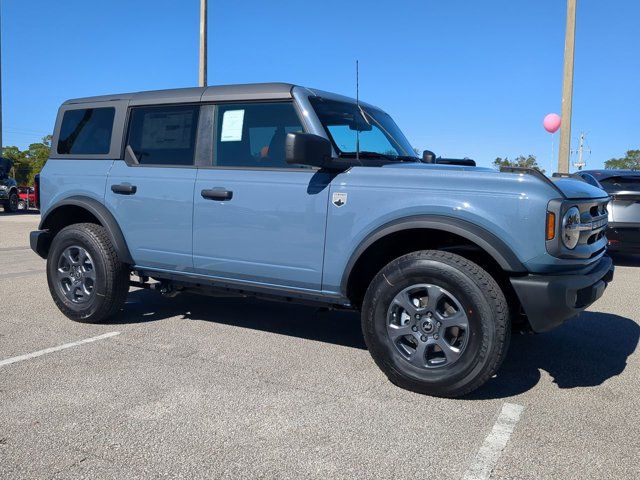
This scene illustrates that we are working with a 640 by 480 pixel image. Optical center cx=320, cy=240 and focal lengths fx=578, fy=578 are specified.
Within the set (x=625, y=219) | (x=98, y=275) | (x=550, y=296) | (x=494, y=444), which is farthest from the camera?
(x=625, y=219)

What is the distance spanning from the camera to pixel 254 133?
14.5ft

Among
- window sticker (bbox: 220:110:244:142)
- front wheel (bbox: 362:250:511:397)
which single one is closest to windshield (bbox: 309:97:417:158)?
window sticker (bbox: 220:110:244:142)

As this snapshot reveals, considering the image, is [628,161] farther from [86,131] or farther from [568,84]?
[86,131]

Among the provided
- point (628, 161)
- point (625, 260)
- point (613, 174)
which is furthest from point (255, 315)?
point (628, 161)

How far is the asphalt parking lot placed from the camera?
2.68m

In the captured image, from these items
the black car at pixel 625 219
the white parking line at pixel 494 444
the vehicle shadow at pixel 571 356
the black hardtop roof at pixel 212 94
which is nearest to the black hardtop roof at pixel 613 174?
the black car at pixel 625 219

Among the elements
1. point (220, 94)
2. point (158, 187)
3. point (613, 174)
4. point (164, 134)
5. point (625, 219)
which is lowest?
point (625, 219)

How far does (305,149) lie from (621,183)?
719 centimetres

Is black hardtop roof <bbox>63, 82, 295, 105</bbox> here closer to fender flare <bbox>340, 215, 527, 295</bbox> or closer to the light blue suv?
the light blue suv

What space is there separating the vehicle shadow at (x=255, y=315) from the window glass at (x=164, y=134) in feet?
5.09

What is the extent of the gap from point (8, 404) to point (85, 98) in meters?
3.11

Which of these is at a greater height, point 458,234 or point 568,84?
point 568,84

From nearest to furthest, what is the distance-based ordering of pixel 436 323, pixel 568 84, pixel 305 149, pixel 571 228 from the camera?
pixel 571 228
pixel 436 323
pixel 305 149
pixel 568 84

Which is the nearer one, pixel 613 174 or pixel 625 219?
pixel 625 219
